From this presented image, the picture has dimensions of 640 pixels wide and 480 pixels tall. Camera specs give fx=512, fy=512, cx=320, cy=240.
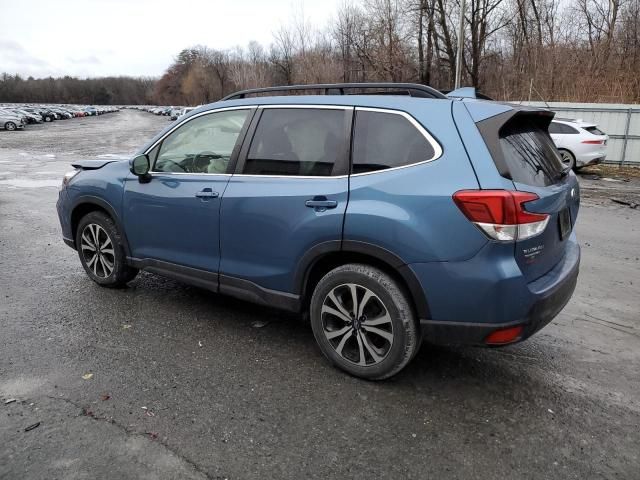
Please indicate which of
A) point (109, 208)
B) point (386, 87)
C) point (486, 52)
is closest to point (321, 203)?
point (386, 87)

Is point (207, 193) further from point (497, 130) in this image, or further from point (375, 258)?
point (497, 130)

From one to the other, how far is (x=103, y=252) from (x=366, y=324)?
9.42ft

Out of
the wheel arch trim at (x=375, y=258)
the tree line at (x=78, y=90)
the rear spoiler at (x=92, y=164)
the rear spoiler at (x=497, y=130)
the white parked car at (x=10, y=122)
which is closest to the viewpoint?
the rear spoiler at (x=497, y=130)

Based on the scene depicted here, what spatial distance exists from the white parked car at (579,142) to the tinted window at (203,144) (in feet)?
43.5

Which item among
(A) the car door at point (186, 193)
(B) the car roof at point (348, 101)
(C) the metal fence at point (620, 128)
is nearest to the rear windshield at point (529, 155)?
(B) the car roof at point (348, 101)

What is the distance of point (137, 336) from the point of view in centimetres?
392

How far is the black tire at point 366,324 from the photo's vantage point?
305cm

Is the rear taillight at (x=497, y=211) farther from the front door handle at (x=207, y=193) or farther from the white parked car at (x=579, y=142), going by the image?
the white parked car at (x=579, y=142)

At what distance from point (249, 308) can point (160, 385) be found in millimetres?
1379

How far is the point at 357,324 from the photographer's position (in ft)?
10.6

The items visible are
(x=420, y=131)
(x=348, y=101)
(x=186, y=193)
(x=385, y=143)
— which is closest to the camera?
(x=420, y=131)

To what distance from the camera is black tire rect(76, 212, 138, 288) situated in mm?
4688

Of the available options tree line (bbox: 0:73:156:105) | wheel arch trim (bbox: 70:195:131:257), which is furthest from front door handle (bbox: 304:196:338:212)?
tree line (bbox: 0:73:156:105)

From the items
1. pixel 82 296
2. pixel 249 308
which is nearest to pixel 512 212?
pixel 249 308
